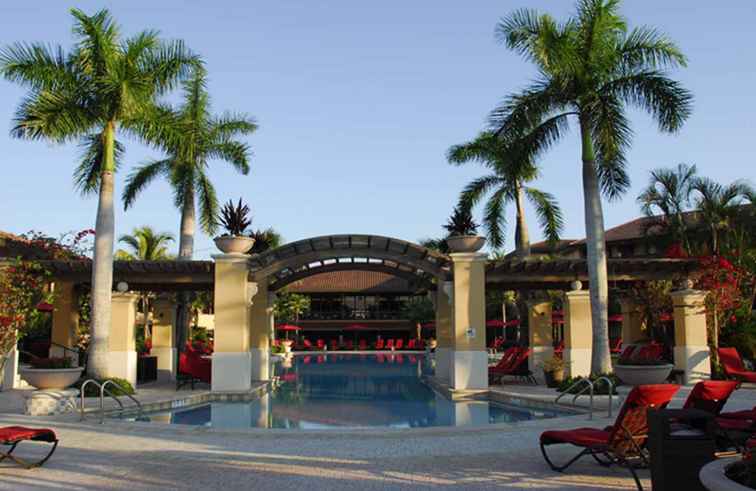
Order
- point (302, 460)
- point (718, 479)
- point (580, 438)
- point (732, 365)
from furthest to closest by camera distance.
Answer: point (732, 365), point (302, 460), point (580, 438), point (718, 479)

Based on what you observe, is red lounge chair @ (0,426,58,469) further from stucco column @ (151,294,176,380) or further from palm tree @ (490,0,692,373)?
stucco column @ (151,294,176,380)

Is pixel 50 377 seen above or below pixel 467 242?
below

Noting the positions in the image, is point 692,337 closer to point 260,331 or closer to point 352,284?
point 260,331

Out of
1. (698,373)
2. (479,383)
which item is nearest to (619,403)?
(479,383)

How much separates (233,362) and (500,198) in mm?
11749

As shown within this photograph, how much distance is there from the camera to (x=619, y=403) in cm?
1276

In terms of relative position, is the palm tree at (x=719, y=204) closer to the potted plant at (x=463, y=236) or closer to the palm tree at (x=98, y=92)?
the potted plant at (x=463, y=236)

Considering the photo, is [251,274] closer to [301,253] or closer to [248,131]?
[301,253]

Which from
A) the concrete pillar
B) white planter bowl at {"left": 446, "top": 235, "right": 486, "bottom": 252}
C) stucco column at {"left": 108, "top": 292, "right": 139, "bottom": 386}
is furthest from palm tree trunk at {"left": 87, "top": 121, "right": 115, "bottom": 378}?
the concrete pillar

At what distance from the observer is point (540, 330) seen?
74.5ft

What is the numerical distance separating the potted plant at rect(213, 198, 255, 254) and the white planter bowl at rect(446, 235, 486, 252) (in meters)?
5.40

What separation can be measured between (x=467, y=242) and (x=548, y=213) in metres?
7.13

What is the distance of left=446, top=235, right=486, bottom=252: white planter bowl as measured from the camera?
17.9 m

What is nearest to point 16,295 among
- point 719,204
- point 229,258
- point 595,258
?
point 229,258
